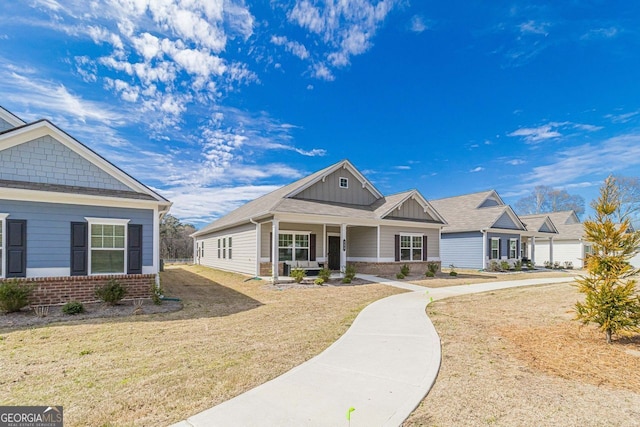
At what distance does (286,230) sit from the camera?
17672 mm

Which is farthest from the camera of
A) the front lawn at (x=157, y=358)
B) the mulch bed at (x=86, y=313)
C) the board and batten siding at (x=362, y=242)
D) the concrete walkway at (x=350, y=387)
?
the board and batten siding at (x=362, y=242)

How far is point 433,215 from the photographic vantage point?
826 inches

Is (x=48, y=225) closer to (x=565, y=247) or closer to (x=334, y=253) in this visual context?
(x=334, y=253)

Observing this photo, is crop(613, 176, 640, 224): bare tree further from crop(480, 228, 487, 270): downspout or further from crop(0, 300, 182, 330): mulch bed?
crop(0, 300, 182, 330): mulch bed

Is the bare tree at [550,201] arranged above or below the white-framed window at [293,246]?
above

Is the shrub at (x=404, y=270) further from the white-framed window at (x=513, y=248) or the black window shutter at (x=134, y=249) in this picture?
the black window shutter at (x=134, y=249)

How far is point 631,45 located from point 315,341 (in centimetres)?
1906

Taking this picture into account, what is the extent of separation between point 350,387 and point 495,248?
24.1m

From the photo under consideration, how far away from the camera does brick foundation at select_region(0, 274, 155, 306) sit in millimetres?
9023

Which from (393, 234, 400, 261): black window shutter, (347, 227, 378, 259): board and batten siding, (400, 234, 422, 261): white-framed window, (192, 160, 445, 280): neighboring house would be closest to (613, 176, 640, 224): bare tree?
(192, 160, 445, 280): neighboring house

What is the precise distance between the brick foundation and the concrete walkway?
741 centimetres

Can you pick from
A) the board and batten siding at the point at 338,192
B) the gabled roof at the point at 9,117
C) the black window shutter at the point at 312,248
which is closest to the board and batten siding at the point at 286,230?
the black window shutter at the point at 312,248

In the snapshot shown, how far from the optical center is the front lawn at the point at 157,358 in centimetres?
358

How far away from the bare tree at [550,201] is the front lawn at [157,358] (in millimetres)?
54779
